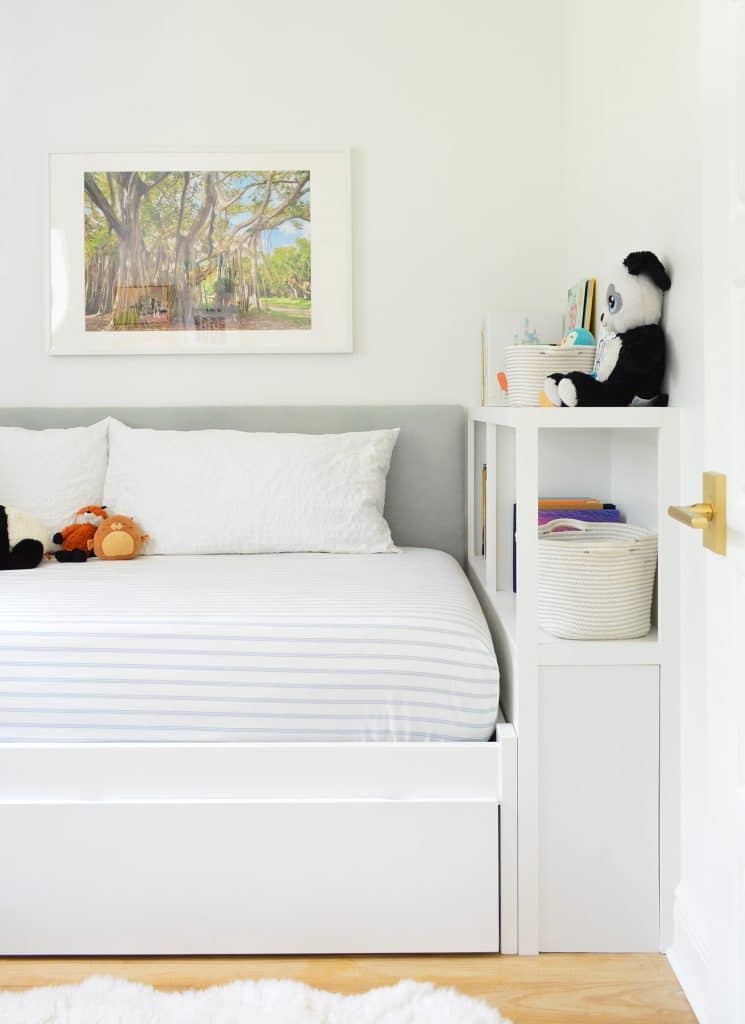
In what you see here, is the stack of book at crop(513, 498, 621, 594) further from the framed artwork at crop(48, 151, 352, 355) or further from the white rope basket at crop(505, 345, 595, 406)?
the framed artwork at crop(48, 151, 352, 355)

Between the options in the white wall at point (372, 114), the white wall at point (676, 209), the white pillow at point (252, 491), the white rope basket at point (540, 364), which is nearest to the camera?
the white wall at point (676, 209)

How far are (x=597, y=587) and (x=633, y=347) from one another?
1.52 feet

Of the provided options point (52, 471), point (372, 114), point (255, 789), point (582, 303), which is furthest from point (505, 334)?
point (255, 789)

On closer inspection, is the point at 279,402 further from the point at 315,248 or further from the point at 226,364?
the point at 315,248

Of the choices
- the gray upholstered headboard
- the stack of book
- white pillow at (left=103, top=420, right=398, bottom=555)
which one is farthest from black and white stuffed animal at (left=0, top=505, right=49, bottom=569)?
the stack of book

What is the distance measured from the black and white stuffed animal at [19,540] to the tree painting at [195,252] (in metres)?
0.73

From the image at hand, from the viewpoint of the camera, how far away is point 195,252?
302cm

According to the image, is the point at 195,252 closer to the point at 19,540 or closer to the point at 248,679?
the point at 19,540

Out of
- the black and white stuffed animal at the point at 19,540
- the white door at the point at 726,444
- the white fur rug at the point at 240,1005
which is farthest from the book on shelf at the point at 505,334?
the white fur rug at the point at 240,1005

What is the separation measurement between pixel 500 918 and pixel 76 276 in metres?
2.21

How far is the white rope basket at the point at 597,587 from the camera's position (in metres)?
1.83

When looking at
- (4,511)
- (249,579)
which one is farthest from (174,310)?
(249,579)

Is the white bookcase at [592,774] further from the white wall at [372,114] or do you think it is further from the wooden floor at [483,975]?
the white wall at [372,114]

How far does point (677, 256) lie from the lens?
6.10 ft
